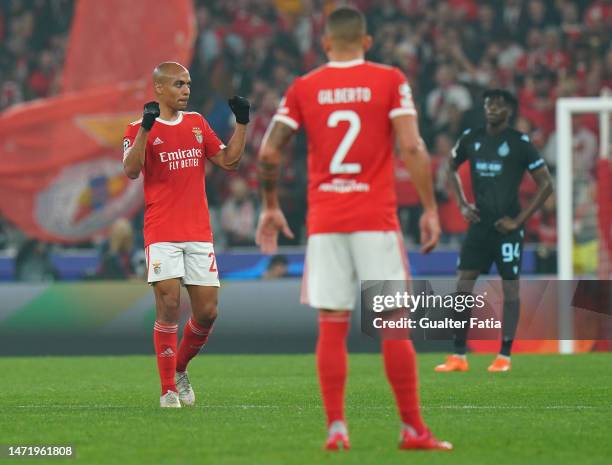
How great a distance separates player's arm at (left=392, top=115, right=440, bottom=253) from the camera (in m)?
6.55

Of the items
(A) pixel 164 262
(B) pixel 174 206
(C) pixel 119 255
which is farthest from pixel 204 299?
(C) pixel 119 255

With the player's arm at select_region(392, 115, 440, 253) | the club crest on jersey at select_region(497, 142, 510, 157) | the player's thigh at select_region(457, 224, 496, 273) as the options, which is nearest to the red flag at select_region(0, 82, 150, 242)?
the player's thigh at select_region(457, 224, 496, 273)

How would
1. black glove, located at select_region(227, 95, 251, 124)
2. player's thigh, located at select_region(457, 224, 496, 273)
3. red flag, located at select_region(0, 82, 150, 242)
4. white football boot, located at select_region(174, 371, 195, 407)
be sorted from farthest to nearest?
red flag, located at select_region(0, 82, 150, 242) < player's thigh, located at select_region(457, 224, 496, 273) < white football boot, located at select_region(174, 371, 195, 407) < black glove, located at select_region(227, 95, 251, 124)

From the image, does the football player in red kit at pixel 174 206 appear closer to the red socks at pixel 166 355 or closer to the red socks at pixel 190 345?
the red socks at pixel 166 355

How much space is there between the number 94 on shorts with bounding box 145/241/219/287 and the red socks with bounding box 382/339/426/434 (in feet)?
8.72

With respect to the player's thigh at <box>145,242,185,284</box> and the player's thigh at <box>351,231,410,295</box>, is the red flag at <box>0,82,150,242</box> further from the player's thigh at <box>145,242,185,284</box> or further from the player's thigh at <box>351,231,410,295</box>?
the player's thigh at <box>351,231,410,295</box>

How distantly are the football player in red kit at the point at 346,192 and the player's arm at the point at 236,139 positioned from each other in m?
2.03

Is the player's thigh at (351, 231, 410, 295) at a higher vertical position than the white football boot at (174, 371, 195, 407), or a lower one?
higher

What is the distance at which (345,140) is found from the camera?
6.75 m

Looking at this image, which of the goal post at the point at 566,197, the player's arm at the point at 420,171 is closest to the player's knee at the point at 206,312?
the player's arm at the point at 420,171

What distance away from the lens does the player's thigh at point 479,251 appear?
42.0 feet

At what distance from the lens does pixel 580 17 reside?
70.0 ft

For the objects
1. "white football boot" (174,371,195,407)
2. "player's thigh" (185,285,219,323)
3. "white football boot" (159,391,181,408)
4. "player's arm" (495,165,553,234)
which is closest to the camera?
"white football boot" (159,391,181,408)

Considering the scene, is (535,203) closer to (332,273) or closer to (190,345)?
(190,345)
